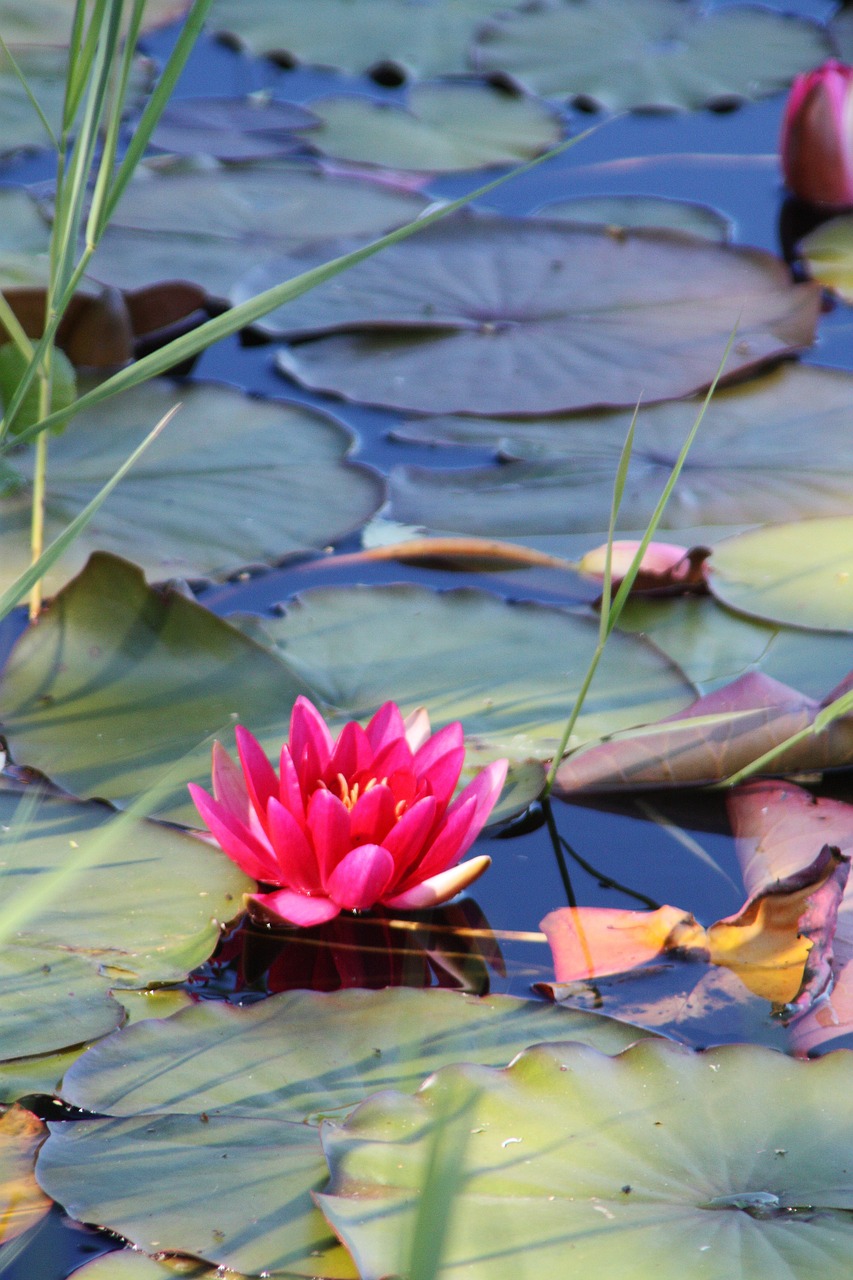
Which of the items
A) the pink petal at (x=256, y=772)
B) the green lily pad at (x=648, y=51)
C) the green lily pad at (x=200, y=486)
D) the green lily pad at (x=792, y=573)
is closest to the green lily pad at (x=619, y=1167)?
the pink petal at (x=256, y=772)

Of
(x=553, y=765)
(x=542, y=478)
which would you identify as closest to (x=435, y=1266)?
(x=553, y=765)

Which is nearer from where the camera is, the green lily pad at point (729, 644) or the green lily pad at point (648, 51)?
the green lily pad at point (729, 644)

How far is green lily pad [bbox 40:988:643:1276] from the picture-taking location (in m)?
0.93

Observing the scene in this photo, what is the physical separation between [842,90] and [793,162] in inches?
6.9

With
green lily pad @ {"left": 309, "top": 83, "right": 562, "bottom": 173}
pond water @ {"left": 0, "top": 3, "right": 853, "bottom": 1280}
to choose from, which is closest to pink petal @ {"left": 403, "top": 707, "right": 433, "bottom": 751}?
pond water @ {"left": 0, "top": 3, "right": 853, "bottom": 1280}

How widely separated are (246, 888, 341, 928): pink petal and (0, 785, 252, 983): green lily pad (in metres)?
0.04

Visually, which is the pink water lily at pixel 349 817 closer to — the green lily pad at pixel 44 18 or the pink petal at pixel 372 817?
the pink petal at pixel 372 817

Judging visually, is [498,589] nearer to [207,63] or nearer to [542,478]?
[542,478]

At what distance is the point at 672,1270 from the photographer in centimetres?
86

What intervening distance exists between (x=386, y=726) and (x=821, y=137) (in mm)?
2108

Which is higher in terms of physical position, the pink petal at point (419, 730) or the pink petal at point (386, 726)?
the pink petal at point (386, 726)

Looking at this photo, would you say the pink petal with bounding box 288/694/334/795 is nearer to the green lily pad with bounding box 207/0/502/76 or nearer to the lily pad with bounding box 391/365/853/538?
the lily pad with bounding box 391/365/853/538

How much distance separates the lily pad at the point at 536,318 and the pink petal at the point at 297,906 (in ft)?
3.62

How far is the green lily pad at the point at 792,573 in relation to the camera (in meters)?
1.65
